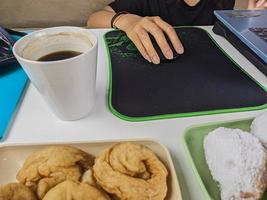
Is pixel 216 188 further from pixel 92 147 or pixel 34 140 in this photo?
pixel 34 140

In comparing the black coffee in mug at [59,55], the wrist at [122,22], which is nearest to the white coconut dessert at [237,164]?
the black coffee in mug at [59,55]

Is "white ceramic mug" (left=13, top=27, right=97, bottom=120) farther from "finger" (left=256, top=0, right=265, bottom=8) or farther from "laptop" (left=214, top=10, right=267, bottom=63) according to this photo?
"finger" (left=256, top=0, right=265, bottom=8)

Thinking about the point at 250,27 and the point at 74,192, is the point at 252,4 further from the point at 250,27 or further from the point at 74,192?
the point at 74,192

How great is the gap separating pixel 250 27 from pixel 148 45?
9.2 inches

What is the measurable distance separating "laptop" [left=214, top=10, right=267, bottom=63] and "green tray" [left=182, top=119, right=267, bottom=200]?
0.22m

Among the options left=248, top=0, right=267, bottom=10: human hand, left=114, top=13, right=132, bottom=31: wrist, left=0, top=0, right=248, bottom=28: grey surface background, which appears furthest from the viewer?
left=0, top=0, right=248, bottom=28: grey surface background

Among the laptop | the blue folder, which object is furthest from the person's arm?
the blue folder

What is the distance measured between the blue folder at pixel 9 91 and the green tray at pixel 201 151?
271 millimetres

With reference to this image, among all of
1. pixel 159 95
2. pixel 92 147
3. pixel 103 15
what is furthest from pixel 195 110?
pixel 103 15

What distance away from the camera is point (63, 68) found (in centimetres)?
36

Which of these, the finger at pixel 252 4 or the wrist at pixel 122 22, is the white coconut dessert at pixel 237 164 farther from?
the finger at pixel 252 4

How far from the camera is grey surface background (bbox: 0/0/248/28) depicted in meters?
1.13

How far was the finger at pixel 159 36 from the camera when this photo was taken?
58 cm

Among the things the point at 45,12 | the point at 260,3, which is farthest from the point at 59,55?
the point at 45,12
